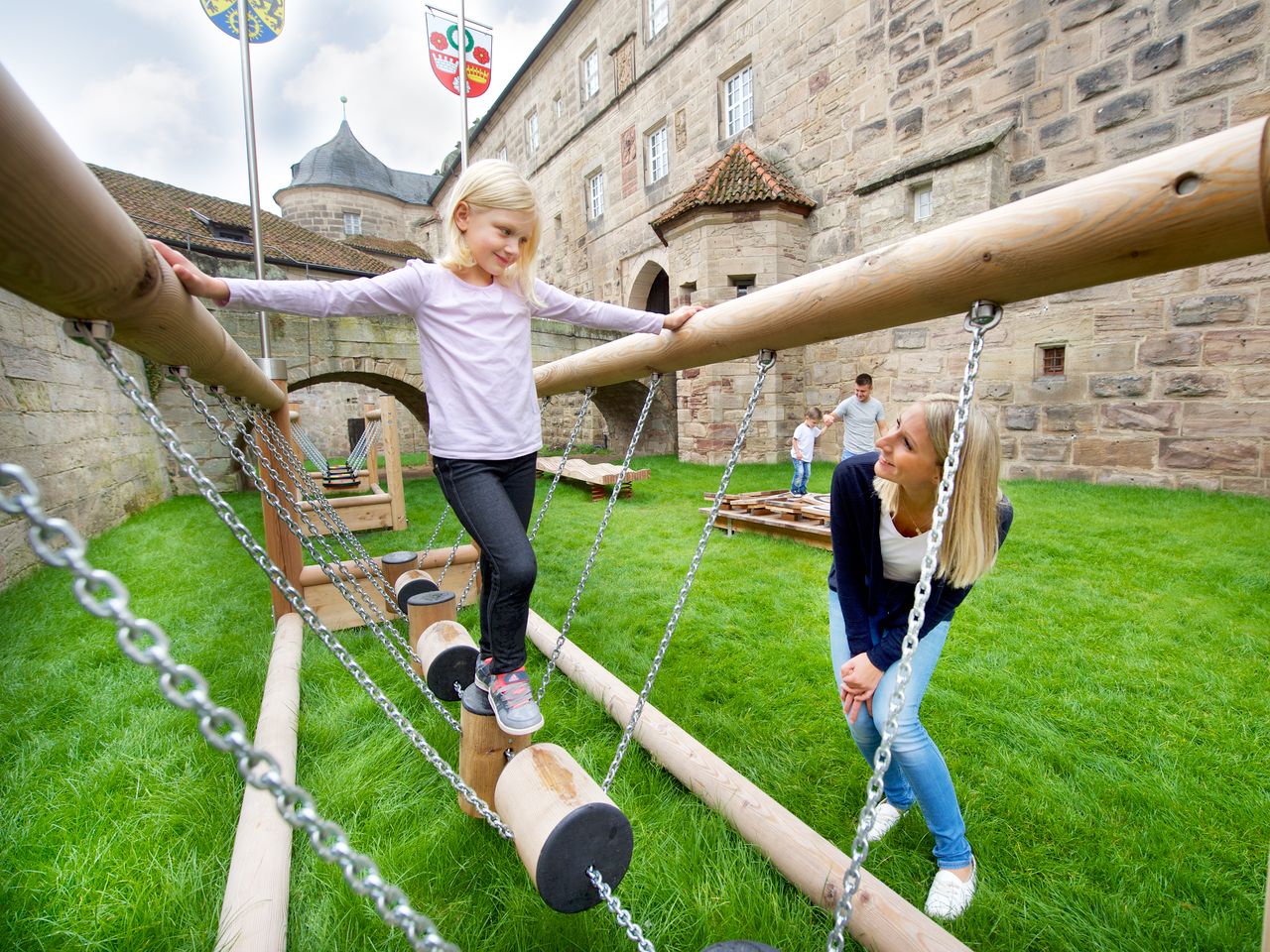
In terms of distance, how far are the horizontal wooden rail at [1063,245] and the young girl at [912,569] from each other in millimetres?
374

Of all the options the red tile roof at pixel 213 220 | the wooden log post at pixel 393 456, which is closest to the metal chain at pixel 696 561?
the wooden log post at pixel 393 456

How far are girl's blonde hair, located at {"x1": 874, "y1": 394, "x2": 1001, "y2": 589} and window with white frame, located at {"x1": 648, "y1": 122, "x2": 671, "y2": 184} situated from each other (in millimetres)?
15390

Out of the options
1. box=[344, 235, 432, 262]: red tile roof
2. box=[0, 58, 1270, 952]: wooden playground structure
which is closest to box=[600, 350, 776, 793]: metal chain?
box=[0, 58, 1270, 952]: wooden playground structure

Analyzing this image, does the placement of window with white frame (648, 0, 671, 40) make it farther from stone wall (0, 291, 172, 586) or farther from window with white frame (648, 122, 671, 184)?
stone wall (0, 291, 172, 586)

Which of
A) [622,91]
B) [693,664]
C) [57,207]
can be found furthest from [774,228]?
[57,207]

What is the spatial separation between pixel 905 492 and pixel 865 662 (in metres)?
0.47

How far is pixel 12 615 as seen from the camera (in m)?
3.83

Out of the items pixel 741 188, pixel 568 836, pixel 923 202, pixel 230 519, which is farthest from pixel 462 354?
pixel 741 188

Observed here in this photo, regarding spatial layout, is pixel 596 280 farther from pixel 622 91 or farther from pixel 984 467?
pixel 984 467

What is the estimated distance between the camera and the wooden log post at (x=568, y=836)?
1286 millimetres

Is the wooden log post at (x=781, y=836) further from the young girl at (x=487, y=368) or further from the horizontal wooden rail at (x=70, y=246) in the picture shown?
the horizontal wooden rail at (x=70, y=246)

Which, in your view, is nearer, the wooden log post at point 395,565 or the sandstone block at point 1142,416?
the wooden log post at point 395,565

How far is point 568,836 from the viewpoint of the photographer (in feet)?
4.23

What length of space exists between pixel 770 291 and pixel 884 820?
5.64 ft
